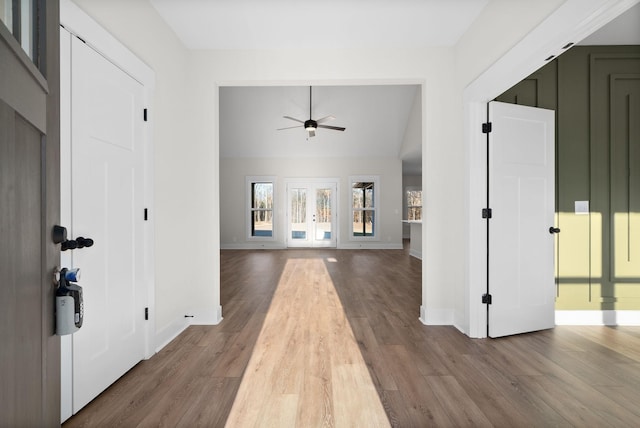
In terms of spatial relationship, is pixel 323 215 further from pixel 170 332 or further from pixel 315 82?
pixel 170 332

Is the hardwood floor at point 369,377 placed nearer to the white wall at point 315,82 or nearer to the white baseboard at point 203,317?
the white baseboard at point 203,317

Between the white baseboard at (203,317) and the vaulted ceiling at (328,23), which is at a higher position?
the vaulted ceiling at (328,23)

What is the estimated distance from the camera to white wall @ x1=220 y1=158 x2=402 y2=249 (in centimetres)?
950

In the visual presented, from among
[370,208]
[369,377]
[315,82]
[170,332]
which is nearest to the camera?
[369,377]

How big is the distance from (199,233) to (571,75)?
413cm

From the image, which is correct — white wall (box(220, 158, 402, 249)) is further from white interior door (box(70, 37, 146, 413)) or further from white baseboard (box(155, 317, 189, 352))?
white interior door (box(70, 37, 146, 413))

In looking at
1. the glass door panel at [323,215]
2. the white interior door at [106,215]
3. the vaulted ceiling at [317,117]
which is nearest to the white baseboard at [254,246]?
the glass door panel at [323,215]

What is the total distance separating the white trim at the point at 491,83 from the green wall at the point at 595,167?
0.69 m

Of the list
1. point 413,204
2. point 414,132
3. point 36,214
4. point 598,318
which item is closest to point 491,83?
point 598,318

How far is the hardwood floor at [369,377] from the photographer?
1.67m

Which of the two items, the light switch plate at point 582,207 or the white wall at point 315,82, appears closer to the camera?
the white wall at point 315,82

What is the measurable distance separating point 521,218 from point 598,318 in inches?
55.0

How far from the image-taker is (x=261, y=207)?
31.6 ft

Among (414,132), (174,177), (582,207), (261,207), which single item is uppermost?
(414,132)
